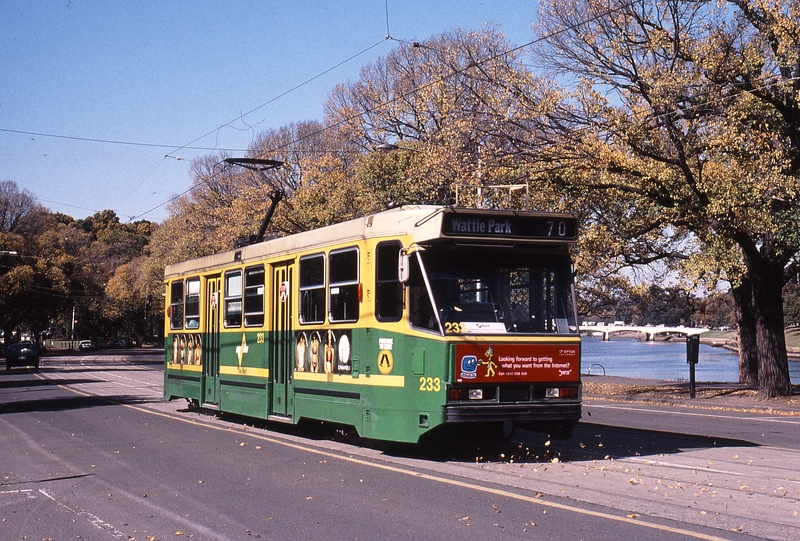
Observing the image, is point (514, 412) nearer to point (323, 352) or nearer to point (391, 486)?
point (391, 486)

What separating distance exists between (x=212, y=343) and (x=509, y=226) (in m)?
8.69

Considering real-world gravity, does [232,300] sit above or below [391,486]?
above

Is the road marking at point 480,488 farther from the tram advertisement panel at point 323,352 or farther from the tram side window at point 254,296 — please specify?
the tram side window at point 254,296

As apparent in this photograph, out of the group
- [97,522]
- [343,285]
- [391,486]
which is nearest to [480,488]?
[391,486]

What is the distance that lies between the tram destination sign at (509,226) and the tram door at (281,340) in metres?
4.29

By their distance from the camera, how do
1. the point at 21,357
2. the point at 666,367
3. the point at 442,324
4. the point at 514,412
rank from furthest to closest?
the point at 666,367 → the point at 21,357 → the point at 514,412 → the point at 442,324

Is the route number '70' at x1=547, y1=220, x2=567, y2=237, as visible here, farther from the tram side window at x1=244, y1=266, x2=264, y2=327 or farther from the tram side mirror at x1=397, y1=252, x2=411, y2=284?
the tram side window at x1=244, y1=266, x2=264, y2=327

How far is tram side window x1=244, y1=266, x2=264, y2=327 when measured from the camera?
16500 mm

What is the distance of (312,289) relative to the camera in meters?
14.6

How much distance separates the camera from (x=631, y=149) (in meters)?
23.4

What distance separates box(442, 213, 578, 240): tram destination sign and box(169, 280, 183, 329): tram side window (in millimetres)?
10711

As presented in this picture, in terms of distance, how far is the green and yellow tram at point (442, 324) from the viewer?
11.7 m

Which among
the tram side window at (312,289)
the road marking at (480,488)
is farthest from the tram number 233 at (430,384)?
the tram side window at (312,289)

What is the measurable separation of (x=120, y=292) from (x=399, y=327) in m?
80.6
